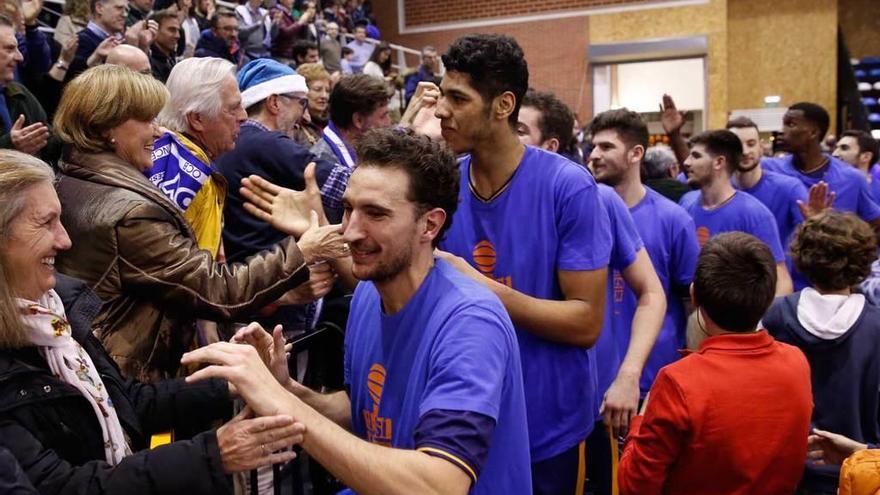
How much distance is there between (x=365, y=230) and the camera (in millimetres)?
1850

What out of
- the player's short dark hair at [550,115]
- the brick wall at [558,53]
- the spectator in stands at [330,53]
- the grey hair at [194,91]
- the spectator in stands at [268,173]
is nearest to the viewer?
the grey hair at [194,91]

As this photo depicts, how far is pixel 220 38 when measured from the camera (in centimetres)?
934

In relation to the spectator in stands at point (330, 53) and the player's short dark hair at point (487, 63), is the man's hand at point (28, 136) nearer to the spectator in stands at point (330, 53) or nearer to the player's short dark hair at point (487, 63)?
the player's short dark hair at point (487, 63)

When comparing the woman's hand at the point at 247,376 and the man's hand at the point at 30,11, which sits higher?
the man's hand at the point at 30,11

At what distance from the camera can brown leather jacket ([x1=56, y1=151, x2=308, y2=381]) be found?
2.36 m

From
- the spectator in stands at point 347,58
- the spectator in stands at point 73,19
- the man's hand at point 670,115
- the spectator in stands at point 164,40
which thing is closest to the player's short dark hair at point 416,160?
the man's hand at point 670,115

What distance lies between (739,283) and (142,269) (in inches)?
67.4

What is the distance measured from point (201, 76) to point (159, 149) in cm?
32

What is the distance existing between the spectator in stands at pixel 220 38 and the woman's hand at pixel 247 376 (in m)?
8.23

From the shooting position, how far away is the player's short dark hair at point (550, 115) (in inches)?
160

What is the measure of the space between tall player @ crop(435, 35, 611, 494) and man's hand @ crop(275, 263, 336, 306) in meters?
0.64

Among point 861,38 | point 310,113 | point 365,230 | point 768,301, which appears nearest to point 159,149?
point 365,230

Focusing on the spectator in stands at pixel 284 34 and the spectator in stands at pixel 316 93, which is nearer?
the spectator in stands at pixel 316 93

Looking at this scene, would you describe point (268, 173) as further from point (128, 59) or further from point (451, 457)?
point (451, 457)
